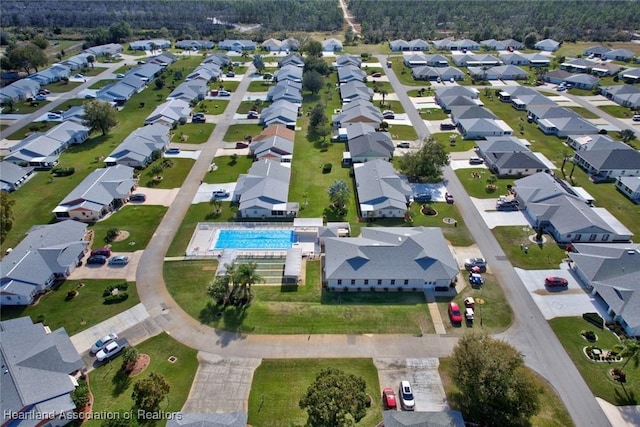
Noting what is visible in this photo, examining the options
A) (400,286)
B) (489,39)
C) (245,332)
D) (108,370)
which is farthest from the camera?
(489,39)

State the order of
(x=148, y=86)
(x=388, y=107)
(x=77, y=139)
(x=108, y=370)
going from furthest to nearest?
(x=148, y=86)
(x=388, y=107)
(x=77, y=139)
(x=108, y=370)

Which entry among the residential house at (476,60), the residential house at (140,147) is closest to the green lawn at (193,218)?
the residential house at (140,147)

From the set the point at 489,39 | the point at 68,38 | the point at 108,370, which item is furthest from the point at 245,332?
the point at 68,38

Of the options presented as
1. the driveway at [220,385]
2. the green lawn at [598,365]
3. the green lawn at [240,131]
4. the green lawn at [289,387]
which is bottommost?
the driveway at [220,385]

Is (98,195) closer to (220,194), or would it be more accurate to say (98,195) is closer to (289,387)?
(220,194)

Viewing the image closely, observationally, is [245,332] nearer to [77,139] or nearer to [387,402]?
[387,402]

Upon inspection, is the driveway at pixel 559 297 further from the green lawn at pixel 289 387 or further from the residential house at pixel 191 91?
the residential house at pixel 191 91
